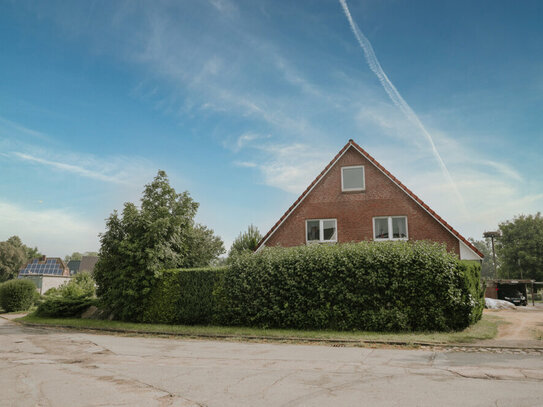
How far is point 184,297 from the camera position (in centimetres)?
1689

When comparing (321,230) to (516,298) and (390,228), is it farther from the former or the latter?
(516,298)

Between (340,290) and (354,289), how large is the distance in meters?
0.49

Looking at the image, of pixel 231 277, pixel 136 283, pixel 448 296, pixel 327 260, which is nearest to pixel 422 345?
pixel 448 296

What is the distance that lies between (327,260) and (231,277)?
13.4 ft

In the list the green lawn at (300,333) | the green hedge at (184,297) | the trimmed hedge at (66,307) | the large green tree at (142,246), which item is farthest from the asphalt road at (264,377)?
the trimmed hedge at (66,307)

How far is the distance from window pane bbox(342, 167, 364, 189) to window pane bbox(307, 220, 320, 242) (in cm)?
279

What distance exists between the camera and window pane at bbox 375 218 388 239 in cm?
2197

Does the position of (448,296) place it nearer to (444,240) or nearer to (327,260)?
(327,260)

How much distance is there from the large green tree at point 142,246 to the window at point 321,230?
6.90 metres

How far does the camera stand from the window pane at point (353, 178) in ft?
75.6

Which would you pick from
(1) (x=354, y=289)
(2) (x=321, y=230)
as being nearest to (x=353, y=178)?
(2) (x=321, y=230)

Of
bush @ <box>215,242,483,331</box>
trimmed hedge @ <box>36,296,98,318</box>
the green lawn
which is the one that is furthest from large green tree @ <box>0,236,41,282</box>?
bush @ <box>215,242,483,331</box>

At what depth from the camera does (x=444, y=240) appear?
67.9 ft

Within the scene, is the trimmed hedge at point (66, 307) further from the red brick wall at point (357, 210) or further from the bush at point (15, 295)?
the red brick wall at point (357, 210)
